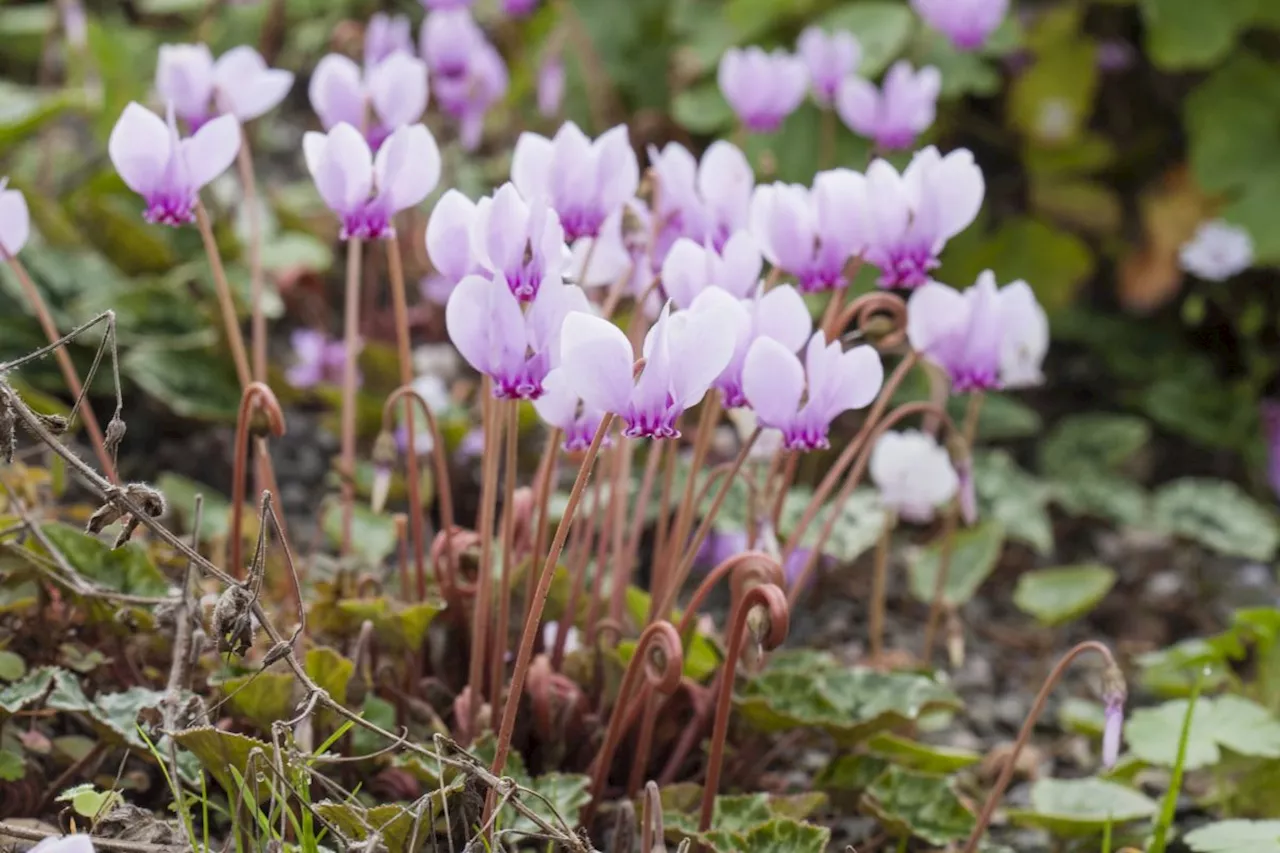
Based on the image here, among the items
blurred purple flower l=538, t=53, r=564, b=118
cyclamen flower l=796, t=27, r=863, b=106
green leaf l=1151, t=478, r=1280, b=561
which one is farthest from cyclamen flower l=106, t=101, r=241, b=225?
green leaf l=1151, t=478, r=1280, b=561

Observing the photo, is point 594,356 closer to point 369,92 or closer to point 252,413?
point 252,413

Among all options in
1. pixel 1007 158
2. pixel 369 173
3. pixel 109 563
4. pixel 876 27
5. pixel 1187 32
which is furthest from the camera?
pixel 1007 158

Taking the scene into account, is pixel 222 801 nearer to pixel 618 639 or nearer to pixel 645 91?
pixel 618 639

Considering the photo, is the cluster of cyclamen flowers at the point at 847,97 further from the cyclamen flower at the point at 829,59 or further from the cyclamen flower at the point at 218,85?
the cyclamen flower at the point at 218,85

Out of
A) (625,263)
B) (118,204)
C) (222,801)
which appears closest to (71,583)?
(222,801)

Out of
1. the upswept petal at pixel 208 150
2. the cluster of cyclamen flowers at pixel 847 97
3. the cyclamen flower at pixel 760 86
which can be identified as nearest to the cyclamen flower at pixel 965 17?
the cluster of cyclamen flowers at pixel 847 97

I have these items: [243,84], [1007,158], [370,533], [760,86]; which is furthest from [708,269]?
[1007,158]

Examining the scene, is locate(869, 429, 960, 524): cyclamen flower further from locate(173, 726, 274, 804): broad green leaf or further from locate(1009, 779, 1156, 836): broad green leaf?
locate(173, 726, 274, 804): broad green leaf
